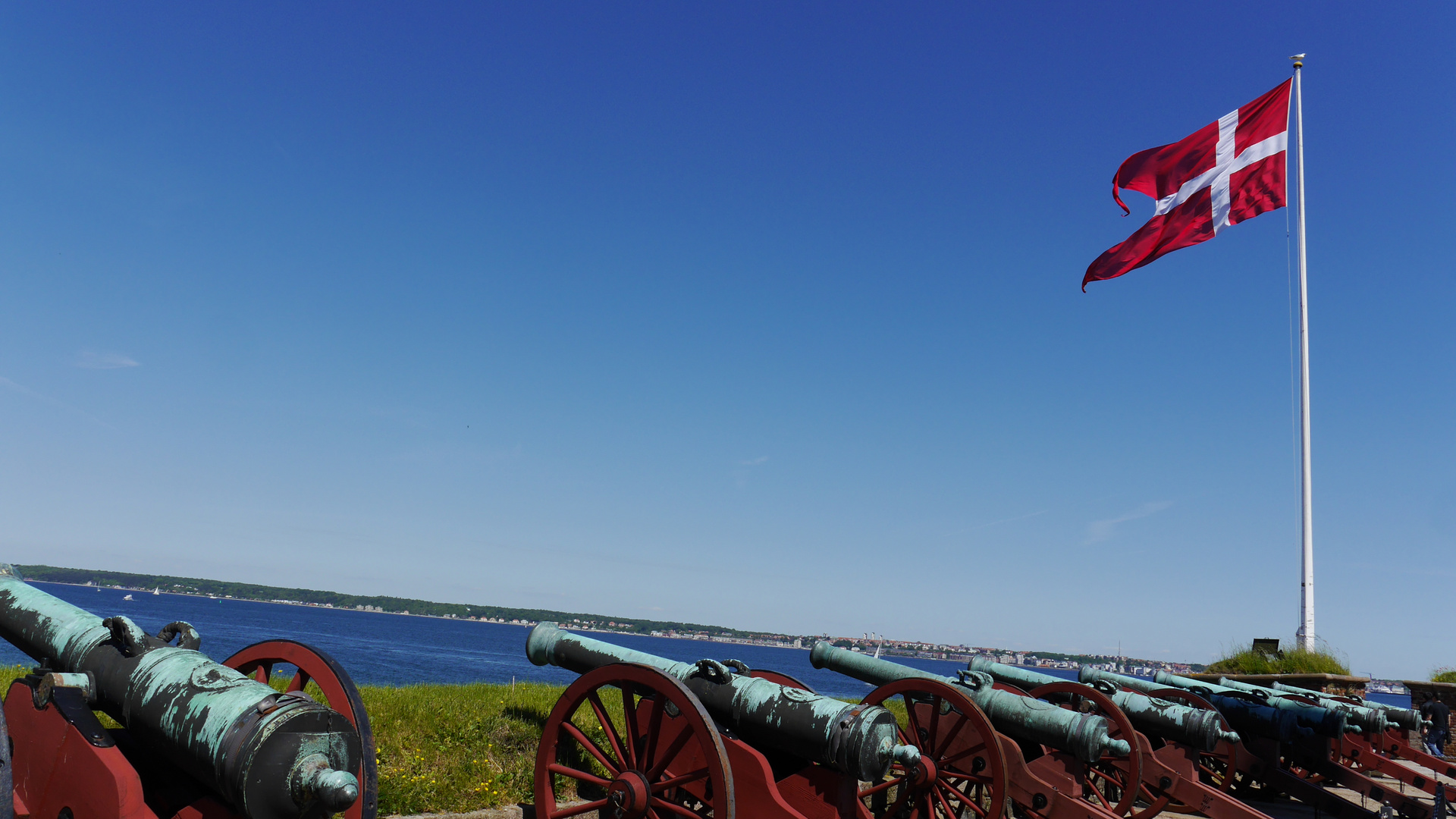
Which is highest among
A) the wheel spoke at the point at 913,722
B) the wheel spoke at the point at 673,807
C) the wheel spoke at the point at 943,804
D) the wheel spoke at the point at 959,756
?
the wheel spoke at the point at 913,722

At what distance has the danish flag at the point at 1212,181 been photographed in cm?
1652

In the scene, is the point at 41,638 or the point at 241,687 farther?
the point at 41,638

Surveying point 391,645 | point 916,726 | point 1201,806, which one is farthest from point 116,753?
point 391,645

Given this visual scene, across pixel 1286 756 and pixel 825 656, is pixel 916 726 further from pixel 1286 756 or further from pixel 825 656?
pixel 1286 756

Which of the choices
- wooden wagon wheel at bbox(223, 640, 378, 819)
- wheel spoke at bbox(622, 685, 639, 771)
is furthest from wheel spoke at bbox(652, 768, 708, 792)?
wooden wagon wheel at bbox(223, 640, 378, 819)

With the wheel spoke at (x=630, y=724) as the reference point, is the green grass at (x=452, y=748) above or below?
below

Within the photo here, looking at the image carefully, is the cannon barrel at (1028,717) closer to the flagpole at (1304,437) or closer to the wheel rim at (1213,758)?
the wheel rim at (1213,758)

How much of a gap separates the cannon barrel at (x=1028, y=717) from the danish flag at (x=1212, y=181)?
10390 mm

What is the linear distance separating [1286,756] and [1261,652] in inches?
237

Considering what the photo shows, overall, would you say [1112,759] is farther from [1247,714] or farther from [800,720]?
[800,720]

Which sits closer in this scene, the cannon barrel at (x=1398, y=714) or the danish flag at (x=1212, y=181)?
the cannon barrel at (x=1398, y=714)

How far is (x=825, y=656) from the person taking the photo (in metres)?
10.5

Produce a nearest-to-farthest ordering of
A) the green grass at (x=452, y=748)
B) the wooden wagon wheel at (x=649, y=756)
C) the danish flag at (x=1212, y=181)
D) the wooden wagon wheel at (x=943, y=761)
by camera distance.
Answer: the wooden wagon wheel at (x=649, y=756) < the green grass at (x=452, y=748) < the wooden wagon wheel at (x=943, y=761) < the danish flag at (x=1212, y=181)

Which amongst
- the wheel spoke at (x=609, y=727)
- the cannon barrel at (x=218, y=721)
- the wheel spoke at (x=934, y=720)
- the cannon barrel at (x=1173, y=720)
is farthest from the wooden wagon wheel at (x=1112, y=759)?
the cannon barrel at (x=218, y=721)
